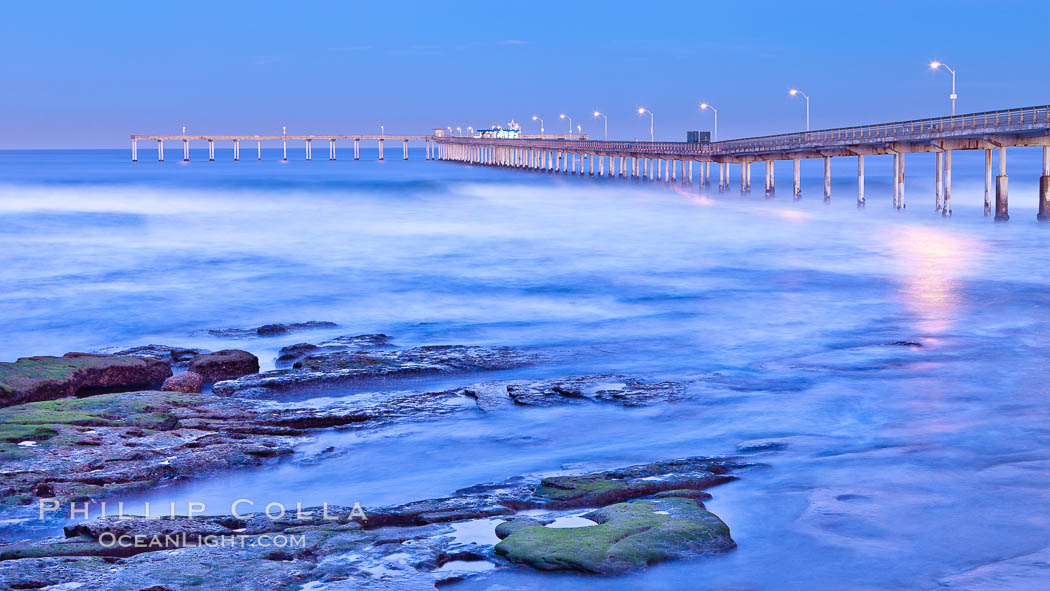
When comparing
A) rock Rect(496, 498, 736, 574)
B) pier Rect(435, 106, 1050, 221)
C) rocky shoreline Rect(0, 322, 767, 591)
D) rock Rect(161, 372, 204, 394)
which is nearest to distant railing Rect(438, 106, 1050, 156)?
pier Rect(435, 106, 1050, 221)

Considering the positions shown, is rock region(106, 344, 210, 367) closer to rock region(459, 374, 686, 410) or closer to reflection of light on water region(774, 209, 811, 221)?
rock region(459, 374, 686, 410)

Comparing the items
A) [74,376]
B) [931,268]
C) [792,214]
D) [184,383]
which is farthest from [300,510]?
A: [792,214]

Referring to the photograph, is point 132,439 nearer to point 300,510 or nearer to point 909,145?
point 300,510

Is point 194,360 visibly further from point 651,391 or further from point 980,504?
point 980,504

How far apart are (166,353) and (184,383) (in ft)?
11.7

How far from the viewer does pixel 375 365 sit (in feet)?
61.0

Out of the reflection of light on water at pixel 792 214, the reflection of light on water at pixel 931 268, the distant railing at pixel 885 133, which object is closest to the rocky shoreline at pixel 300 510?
the reflection of light on water at pixel 931 268

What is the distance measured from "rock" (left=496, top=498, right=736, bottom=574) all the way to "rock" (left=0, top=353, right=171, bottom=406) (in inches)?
351

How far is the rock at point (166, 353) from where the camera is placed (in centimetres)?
1979

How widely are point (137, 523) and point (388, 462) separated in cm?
377

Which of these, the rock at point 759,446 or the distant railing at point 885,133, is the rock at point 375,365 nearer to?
the rock at point 759,446

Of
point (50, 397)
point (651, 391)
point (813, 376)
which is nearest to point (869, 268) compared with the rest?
point (813, 376)

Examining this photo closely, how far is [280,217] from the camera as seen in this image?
68.0 metres

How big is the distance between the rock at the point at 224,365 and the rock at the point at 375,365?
736 millimetres
